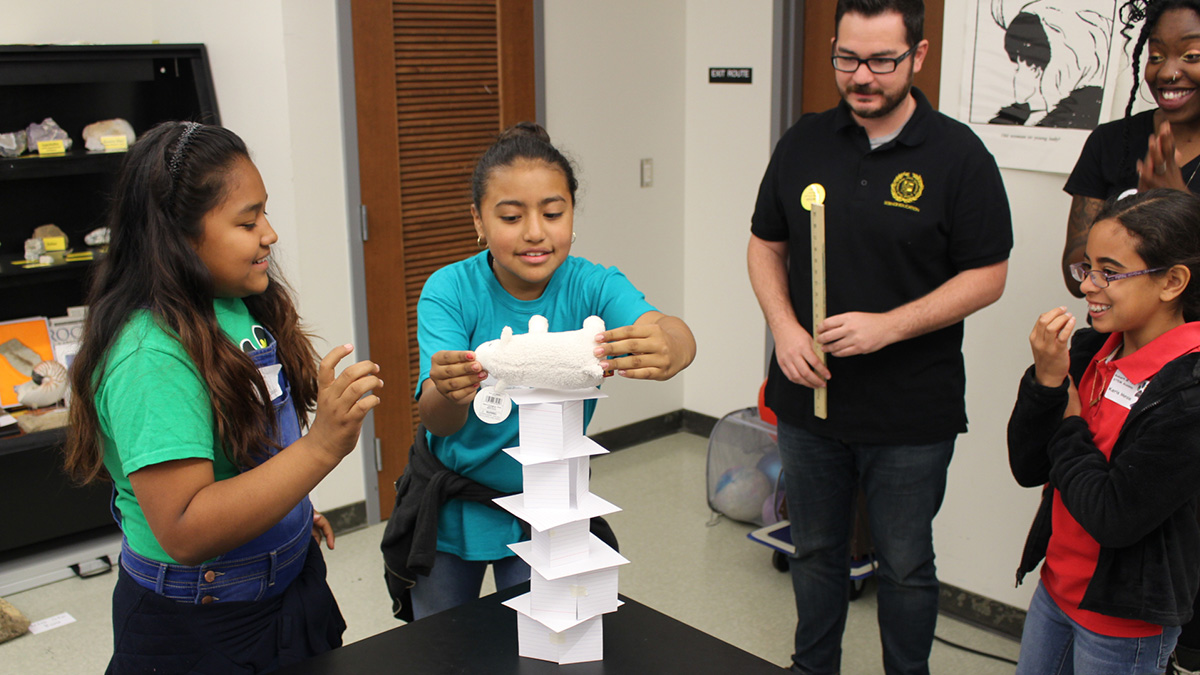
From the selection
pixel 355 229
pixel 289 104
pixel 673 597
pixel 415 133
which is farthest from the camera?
pixel 415 133

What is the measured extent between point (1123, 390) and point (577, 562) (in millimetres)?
976

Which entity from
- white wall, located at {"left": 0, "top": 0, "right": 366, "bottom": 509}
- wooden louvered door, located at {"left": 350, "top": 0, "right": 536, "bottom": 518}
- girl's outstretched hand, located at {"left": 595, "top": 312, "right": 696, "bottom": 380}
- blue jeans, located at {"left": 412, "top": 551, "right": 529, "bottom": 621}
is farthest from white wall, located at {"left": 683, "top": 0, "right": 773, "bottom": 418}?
girl's outstretched hand, located at {"left": 595, "top": 312, "right": 696, "bottom": 380}

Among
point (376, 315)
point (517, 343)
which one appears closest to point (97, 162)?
point (376, 315)

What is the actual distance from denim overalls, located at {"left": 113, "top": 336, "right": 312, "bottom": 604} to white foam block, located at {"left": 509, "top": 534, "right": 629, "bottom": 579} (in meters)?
0.35

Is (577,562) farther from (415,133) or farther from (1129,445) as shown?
(415,133)

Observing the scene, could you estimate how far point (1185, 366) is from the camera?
1476 mm

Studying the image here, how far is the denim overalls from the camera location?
4.37ft

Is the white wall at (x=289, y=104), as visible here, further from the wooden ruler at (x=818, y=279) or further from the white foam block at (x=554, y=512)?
the white foam block at (x=554, y=512)

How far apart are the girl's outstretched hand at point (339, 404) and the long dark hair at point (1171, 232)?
124 cm

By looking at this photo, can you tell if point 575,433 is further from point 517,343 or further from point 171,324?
point 171,324

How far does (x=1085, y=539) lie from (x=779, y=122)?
8.01 ft

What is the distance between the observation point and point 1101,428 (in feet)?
5.29

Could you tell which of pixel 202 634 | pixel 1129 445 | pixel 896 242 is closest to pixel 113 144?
pixel 202 634

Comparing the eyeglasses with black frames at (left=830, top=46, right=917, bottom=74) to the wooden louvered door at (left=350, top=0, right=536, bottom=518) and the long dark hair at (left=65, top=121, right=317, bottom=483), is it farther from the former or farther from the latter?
the wooden louvered door at (left=350, top=0, right=536, bottom=518)
